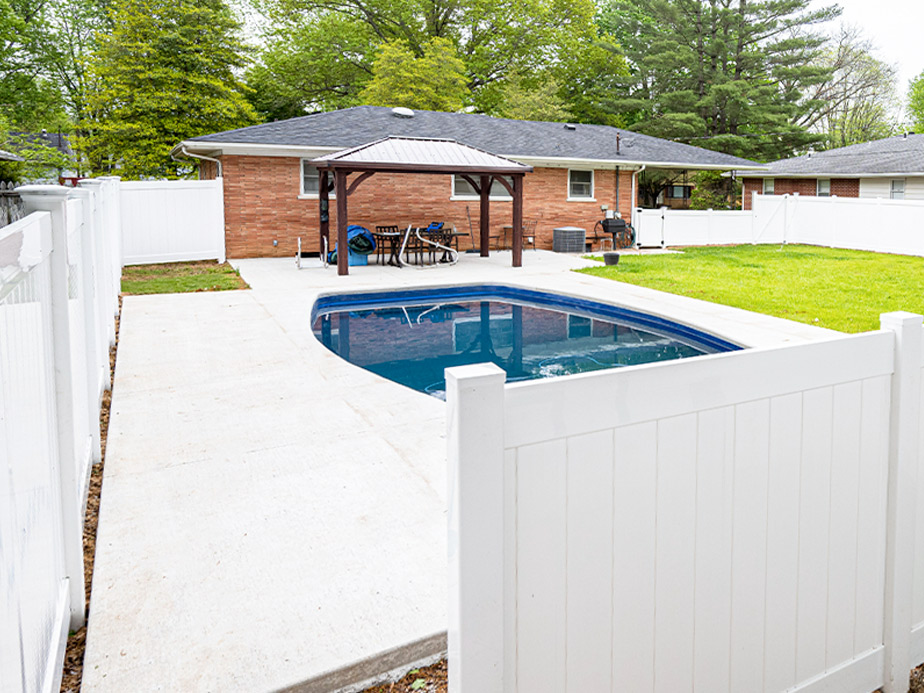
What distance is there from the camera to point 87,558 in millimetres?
3299

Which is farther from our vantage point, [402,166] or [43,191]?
[402,166]

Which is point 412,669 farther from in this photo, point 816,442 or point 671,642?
point 816,442

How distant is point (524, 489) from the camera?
161cm

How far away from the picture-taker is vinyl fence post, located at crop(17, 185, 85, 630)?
2.60 m

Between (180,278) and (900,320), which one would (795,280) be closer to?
(180,278)

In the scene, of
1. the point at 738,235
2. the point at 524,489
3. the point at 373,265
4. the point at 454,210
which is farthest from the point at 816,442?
the point at 738,235

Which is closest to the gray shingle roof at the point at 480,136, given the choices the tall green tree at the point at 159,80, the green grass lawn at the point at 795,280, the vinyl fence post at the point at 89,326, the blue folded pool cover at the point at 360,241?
the blue folded pool cover at the point at 360,241

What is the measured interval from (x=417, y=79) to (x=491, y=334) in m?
24.0

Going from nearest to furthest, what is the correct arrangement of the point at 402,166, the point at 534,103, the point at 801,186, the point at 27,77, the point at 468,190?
the point at 402,166 → the point at 468,190 → the point at 801,186 → the point at 27,77 → the point at 534,103

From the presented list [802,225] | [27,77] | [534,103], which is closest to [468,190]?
[802,225]

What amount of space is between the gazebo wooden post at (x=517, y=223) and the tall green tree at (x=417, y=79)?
16355mm

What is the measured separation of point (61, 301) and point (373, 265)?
42.8 feet

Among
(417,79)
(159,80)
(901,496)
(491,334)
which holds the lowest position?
(491,334)

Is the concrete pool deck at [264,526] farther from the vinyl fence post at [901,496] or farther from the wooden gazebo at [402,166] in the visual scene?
the wooden gazebo at [402,166]
